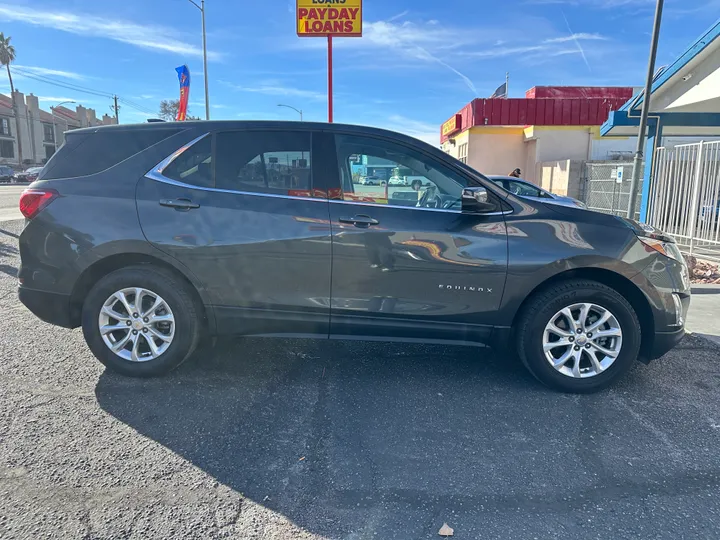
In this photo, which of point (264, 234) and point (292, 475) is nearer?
point (292, 475)

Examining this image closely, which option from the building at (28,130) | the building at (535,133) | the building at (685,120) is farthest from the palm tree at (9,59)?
the building at (685,120)

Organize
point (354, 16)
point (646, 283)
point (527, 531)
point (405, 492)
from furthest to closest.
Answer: point (354, 16)
point (646, 283)
point (405, 492)
point (527, 531)

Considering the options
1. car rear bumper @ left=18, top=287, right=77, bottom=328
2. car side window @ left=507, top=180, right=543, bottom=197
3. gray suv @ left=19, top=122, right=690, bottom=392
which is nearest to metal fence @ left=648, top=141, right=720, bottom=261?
car side window @ left=507, top=180, right=543, bottom=197

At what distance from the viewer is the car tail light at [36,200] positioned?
3725 millimetres

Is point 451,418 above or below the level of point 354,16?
below

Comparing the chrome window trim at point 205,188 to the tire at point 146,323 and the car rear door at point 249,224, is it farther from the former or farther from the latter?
the tire at point 146,323

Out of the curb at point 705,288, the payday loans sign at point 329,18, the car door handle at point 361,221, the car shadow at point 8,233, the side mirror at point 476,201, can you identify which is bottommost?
the curb at point 705,288

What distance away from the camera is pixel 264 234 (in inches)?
142

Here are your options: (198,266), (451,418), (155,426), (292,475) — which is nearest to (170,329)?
(198,266)

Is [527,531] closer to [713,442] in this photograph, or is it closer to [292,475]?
[292,475]

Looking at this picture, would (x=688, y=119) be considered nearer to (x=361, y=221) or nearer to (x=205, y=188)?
(x=361, y=221)

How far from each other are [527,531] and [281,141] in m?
2.92

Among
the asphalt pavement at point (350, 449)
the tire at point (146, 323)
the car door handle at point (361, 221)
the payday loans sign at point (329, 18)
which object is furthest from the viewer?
the payday loans sign at point (329, 18)

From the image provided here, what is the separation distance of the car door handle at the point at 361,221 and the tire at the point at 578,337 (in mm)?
1278
